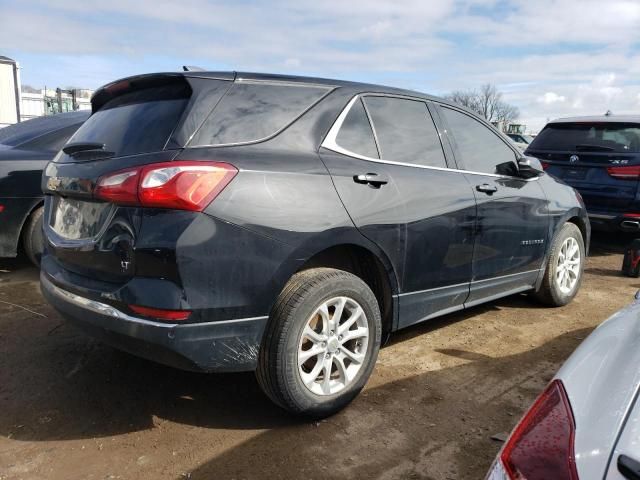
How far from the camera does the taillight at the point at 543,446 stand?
46.7 inches

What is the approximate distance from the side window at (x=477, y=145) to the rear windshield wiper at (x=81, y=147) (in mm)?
2216

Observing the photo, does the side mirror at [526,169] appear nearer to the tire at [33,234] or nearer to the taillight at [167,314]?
the taillight at [167,314]

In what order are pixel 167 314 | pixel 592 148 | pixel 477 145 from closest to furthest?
pixel 167 314 < pixel 477 145 < pixel 592 148

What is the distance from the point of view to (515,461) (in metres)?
1.27

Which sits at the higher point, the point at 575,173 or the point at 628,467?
the point at 575,173

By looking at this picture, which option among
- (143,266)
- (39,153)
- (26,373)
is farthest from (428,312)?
(39,153)

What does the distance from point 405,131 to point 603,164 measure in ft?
14.4

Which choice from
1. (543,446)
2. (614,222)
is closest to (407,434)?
(543,446)

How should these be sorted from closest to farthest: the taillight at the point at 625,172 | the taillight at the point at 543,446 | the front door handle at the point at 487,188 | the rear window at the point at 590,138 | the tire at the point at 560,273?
1. the taillight at the point at 543,446
2. the front door handle at the point at 487,188
3. the tire at the point at 560,273
4. the taillight at the point at 625,172
5. the rear window at the point at 590,138

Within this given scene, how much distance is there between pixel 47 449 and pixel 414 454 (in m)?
1.71

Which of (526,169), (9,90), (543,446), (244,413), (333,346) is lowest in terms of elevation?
(244,413)

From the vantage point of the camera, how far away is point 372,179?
9.56 feet

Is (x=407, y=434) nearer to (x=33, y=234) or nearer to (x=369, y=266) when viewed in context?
(x=369, y=266)

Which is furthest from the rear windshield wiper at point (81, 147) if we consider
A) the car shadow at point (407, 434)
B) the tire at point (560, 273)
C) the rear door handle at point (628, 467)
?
the tire at point (560, 273)
